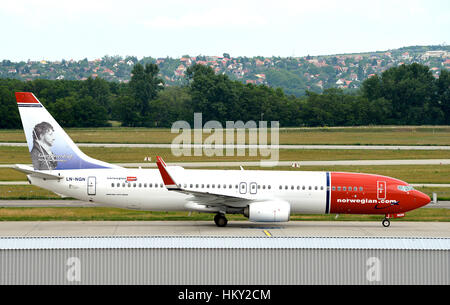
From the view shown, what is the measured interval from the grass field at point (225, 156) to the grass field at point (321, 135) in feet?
46.6

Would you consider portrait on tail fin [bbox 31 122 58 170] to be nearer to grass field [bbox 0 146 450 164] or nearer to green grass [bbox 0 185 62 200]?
green grass [bbox 0 185 62 200]

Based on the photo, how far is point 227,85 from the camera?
144000mm

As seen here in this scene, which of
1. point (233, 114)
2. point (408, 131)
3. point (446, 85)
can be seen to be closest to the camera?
point (408, 131)

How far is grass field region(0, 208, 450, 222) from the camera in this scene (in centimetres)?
3991

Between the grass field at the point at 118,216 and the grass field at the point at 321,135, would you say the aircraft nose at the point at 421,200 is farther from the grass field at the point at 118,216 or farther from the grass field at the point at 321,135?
the grass field at the point at 321,135

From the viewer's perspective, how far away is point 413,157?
77.3m

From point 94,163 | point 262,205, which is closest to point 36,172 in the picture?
point 94,163

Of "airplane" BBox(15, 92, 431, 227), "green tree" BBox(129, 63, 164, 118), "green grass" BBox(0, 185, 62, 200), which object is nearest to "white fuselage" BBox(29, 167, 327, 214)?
"airplane" BBox(15, 92, 431, 227)

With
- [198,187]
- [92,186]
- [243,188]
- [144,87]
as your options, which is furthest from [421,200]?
[144,87]
